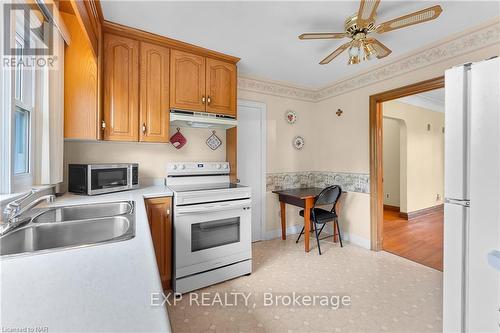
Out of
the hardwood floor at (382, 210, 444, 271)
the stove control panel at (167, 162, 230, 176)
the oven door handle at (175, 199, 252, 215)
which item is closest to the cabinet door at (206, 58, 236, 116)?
the stove control panel at (167, 162, 230, 176)

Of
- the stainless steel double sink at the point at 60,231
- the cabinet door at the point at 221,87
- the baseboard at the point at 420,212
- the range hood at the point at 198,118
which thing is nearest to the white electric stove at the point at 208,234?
the range hood at the point at 198,118

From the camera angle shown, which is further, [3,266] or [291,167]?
[291,167]

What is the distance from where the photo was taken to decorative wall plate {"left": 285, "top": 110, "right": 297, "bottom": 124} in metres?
3.40

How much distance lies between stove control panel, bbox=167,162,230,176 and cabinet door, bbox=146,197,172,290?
528 millimetres

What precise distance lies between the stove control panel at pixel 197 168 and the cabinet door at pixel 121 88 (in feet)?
1.61

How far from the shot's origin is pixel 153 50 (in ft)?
7.03

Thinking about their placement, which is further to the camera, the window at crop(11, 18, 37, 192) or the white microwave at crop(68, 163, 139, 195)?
the white microwave at crop(68, 163, 139, 195)

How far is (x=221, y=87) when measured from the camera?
2469mm

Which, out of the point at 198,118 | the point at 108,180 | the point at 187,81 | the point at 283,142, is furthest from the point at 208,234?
the point at 283,142

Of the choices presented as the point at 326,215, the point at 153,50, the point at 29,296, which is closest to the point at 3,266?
the point at 29,296

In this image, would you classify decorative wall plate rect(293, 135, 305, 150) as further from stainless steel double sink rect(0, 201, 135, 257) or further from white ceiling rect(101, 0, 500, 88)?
stainless steel double sink rect(0, 201, 135, 257)

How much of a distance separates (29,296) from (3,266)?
26 centimetres

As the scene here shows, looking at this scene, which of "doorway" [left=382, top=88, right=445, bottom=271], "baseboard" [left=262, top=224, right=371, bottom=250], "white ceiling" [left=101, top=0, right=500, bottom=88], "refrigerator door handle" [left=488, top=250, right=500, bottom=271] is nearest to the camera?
"refrigerator door handle" [left=488, top=250, right=500, bottom=271]

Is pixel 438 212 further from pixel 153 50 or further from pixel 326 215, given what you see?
pixel 153 50
